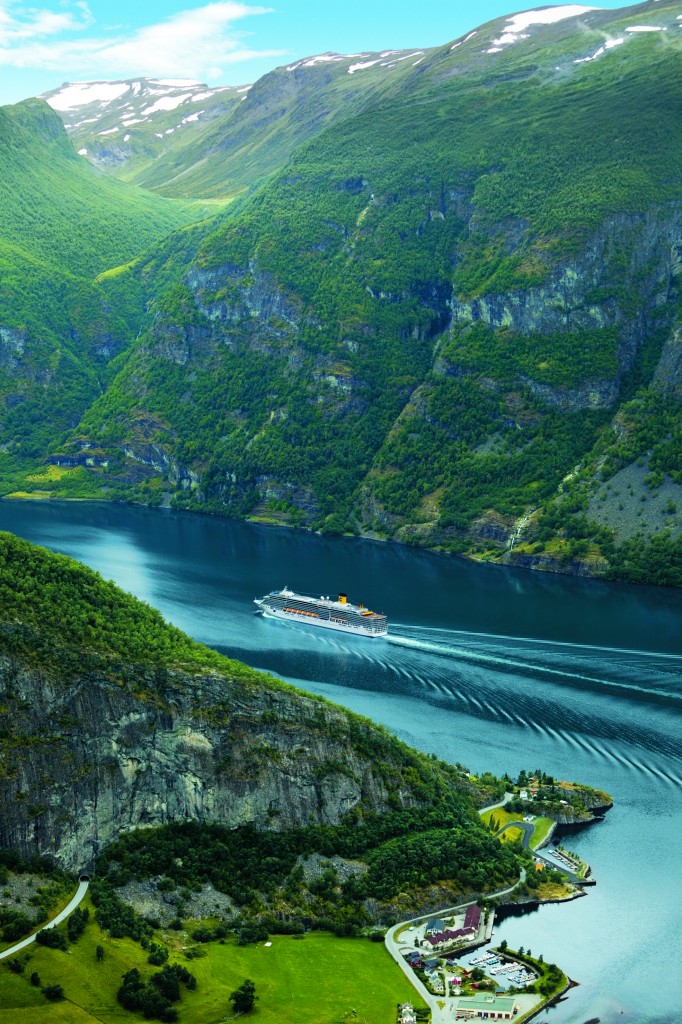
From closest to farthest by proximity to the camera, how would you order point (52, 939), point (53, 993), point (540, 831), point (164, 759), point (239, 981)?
point (53, 993)
point (52, 939)
point (239, 981)
point (164, 759)
point (540, 831)

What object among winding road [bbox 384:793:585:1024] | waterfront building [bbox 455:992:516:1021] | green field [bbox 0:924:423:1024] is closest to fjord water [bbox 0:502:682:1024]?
waterfront building [bbox 455:992:516:1021]

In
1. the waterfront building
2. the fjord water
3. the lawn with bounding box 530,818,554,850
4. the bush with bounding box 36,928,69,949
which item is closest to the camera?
the bush with bounding box 36,928,69,949

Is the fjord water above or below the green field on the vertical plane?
below

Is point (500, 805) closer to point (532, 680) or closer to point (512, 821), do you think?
point (512, 821)

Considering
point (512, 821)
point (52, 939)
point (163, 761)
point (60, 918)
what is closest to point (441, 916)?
point (512, 821)

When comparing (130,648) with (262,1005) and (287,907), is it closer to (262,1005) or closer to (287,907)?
(287,907)

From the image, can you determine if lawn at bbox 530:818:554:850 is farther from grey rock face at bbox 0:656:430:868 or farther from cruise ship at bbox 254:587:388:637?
cruise ship at bbox 254:587:388:637
